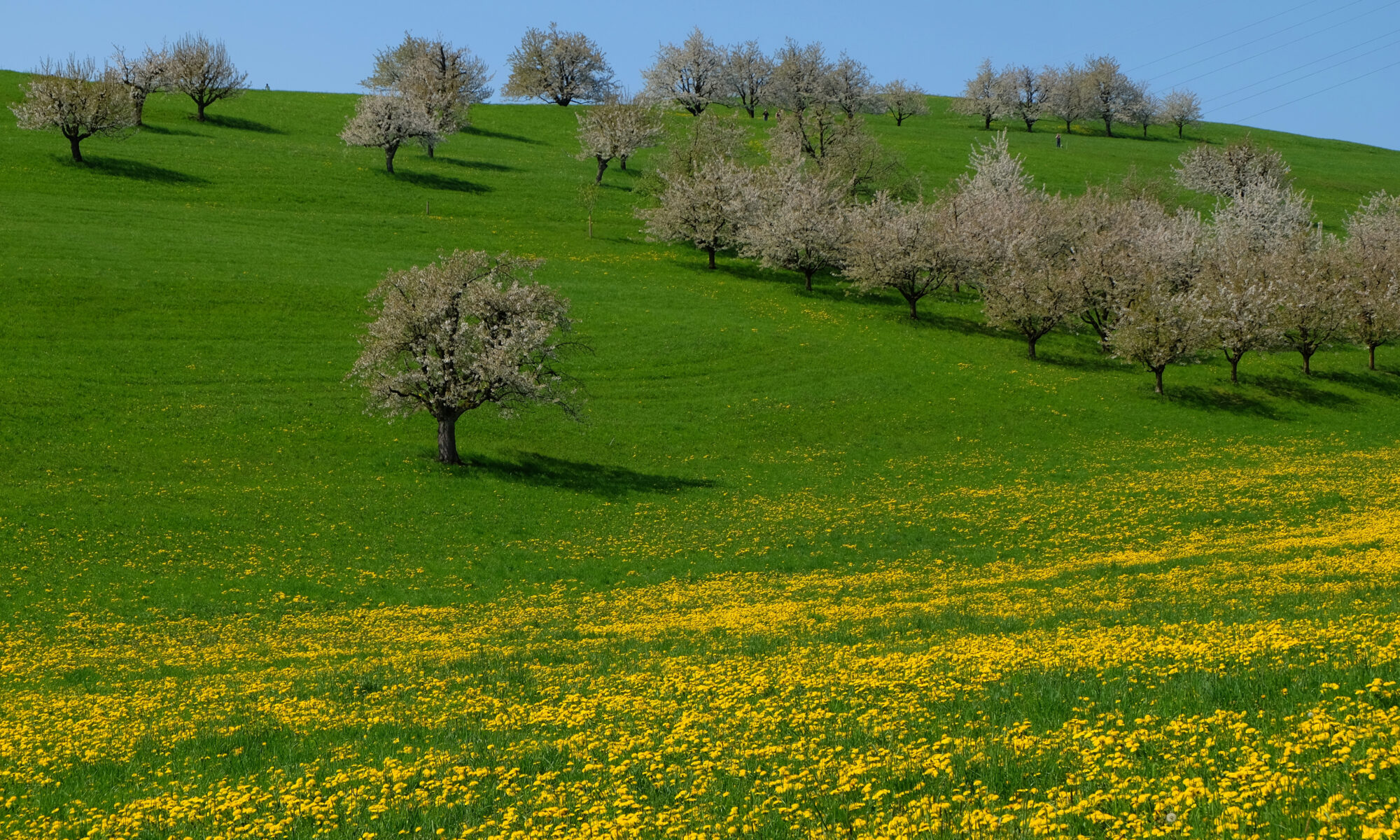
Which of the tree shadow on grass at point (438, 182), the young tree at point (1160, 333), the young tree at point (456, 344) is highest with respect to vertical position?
the tree shadow on grass at point (438, 182)

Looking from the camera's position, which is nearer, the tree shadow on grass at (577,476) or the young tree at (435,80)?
the tree shadow on grass at (577,476)

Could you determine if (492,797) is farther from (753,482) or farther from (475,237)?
(475,237)

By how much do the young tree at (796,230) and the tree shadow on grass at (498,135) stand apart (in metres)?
47.3

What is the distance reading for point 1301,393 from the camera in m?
65.9

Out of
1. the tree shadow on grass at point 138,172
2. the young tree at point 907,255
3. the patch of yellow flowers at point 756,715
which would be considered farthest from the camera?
the tree shadow on grass at point 138,172

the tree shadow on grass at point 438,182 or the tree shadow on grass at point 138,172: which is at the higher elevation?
the tree shadow on grass at point 438,182

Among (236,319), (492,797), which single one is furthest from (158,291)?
(492,797)

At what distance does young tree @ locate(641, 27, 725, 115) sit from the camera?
14750 centimetres

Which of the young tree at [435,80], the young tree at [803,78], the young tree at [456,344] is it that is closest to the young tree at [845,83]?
the young tree at [803,78]

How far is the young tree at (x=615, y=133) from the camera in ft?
350

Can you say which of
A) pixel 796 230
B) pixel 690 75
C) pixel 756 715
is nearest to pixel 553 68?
pixel 690 75

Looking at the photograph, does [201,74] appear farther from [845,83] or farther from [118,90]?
[845,83]

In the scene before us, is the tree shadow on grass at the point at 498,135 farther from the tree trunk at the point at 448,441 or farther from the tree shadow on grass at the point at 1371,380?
the tree shadow on grass at the point at 1371,380

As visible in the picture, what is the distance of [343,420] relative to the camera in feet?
165
